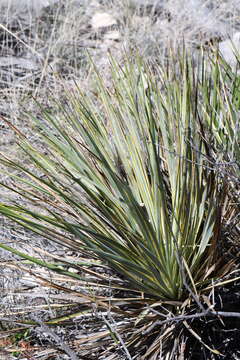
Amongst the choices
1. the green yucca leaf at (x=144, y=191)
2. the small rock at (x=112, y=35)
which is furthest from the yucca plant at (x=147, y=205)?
the small rock at (x=112, y=35)

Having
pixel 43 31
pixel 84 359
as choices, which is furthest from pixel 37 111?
pixel 84 359

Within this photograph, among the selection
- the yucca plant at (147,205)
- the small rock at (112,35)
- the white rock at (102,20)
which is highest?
the yucca plant at (147,205)

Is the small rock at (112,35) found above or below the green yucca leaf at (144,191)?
below

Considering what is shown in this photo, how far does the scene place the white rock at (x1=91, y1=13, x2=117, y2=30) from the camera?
4290mm

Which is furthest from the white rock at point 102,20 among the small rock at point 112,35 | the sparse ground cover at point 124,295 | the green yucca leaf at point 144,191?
the green yucca leaf at point 144,191

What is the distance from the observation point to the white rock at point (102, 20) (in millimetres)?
4290

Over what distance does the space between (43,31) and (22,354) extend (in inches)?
112

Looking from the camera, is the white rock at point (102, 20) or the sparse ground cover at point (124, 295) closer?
the sparse ground cover at point (124, 295)

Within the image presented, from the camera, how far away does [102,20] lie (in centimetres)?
435

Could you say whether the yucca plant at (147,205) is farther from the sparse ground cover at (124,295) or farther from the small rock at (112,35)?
the small rock at (112,35)

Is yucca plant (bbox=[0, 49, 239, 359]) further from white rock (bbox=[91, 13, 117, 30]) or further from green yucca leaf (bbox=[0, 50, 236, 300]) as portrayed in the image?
white rock (bbox=[91, 13, 117, 30])

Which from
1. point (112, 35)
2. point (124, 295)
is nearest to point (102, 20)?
Result: point (112, 35)

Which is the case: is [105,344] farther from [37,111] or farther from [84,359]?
[37,111]

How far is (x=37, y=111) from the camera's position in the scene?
3230mm
